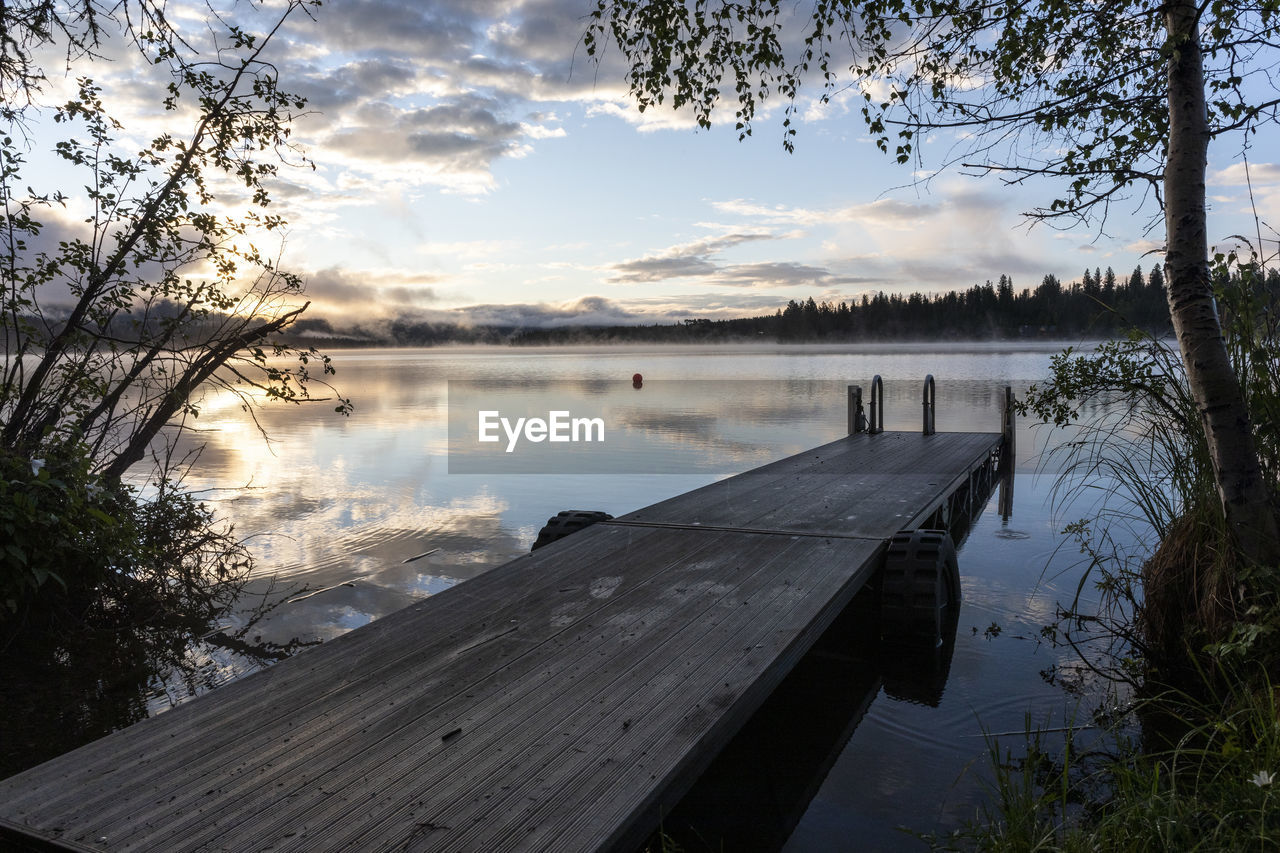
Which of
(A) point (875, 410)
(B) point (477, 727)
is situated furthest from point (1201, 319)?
(A) point (875, 410)

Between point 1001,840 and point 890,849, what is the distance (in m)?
0.69

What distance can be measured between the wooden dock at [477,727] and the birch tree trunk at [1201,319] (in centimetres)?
192

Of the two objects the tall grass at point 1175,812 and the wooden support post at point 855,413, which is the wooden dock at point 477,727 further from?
the wooden support post at point 855,413

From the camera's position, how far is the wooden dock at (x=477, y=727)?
7.20 ft

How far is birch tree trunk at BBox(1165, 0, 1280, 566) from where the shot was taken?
12.8ft

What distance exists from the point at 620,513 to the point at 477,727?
24.3ft

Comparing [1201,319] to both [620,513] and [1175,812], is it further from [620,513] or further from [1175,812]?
[620,513]

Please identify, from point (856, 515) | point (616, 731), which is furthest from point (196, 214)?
point (856, 515)

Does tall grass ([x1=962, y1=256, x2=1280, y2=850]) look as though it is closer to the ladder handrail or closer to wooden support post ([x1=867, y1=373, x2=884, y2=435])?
the ladder handrail

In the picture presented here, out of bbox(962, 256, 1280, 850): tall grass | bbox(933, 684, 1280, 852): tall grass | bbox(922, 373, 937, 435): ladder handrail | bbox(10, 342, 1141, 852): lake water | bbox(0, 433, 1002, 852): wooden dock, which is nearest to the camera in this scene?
bbox(0, 433, 1002, 852): wooden dock

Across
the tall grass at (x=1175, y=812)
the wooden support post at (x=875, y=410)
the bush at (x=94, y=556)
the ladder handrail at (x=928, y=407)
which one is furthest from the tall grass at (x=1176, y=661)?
the wooden support post at (x=875, y=410)

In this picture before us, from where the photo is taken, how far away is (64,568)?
4.97 metres

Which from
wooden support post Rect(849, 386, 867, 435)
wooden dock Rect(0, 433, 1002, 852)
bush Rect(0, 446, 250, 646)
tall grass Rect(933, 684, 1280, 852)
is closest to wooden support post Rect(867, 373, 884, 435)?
wooden support post Rect(849, 386, 867, 435)

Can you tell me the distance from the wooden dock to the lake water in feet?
2.40
